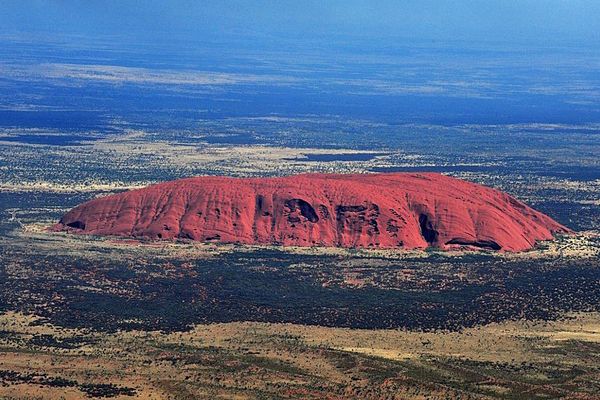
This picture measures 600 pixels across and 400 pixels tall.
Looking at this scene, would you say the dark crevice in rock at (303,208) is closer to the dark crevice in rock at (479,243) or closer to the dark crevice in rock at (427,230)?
the dark crevice in rock at (427,230)

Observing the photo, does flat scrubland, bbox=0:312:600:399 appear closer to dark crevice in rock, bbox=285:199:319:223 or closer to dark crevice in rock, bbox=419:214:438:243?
dark crevice in rock, bbox=419:214:438:243

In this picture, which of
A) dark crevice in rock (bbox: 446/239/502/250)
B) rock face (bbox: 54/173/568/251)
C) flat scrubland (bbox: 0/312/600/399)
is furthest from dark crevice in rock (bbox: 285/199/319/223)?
flat scrubland (bbox: 0/312/600/399)

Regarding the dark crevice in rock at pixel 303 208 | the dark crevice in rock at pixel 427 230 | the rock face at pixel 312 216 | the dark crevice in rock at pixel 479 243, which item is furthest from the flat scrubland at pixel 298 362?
the dark crevice in rock at pixel 303 208

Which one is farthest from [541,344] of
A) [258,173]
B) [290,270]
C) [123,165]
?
[123,165]

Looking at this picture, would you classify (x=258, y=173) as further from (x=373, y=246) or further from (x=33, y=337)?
(x=33, y=337)

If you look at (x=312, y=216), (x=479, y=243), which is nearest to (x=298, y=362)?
(x=312, y=216)

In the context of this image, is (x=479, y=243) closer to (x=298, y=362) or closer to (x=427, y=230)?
(x=427, y=230)
